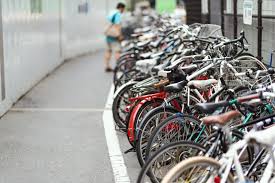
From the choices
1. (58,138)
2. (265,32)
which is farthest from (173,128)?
(265,32)

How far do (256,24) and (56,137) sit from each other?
11.1ft

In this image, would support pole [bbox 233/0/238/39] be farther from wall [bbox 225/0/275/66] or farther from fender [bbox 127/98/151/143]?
fender [bbox 127/98/151/143]

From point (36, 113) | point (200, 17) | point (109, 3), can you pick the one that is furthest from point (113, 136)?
point (109, 3)

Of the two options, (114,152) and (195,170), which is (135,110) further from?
(195,170)

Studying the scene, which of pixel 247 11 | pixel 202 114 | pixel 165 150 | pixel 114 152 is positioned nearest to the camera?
pixel 165 150

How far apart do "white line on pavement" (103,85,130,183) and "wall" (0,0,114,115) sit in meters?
1.83

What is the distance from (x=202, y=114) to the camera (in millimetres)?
5566

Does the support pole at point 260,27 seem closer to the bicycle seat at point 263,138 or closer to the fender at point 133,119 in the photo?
the fender at point 133,119

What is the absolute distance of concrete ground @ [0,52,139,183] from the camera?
19.7 feet

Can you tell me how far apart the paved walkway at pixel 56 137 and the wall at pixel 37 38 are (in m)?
0.40

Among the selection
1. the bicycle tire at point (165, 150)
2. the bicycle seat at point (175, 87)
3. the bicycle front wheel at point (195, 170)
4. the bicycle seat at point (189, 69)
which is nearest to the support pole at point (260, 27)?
the bicycle seat at point (189, 69)

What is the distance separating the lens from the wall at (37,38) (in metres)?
9.64

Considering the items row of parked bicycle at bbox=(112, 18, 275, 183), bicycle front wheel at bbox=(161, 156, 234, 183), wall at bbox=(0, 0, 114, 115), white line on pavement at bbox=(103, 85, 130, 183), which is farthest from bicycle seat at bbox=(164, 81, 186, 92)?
wall at bbox=(0, 0, 114, 115)

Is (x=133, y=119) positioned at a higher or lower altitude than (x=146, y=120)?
lower
